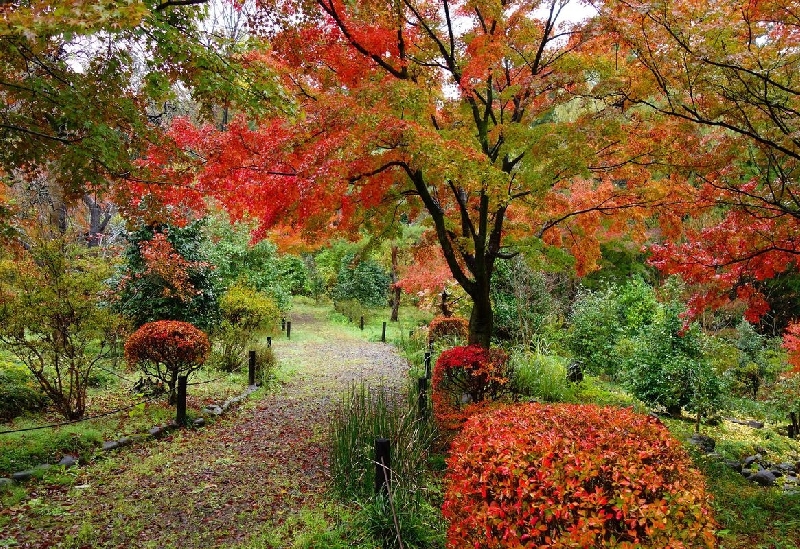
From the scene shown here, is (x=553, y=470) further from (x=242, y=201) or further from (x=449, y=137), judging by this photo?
(x=242, y=201)

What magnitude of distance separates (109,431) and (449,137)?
535 centimetres

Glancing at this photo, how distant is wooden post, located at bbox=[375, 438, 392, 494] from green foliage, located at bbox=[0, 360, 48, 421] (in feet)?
15.5

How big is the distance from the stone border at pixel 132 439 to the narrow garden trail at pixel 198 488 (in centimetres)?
12

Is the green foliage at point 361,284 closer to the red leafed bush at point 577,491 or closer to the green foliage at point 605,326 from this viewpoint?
the green foliage at point 605,326

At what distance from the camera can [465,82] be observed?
18.7ft

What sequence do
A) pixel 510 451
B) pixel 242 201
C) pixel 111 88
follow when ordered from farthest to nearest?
pixel 242 201, pixel 111 88, pixel 510 451

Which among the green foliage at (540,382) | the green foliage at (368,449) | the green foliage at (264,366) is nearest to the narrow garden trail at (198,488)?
the green foliage at (368,449)

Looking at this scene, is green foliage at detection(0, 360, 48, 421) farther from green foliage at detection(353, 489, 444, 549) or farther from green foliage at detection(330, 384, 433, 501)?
green foliage at detection(353, 489, 444, 549)

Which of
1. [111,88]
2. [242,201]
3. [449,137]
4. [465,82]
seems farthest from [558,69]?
[111,88]

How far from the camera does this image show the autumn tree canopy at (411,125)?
5.05 m

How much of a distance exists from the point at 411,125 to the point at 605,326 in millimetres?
7882

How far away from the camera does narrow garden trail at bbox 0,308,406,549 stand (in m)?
3.69

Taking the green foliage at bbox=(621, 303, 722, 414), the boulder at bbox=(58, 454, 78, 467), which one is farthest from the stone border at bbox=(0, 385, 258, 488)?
the green foliage at bbox=(621, 303, 722, 414)

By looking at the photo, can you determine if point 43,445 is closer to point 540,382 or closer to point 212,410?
point 212,410
